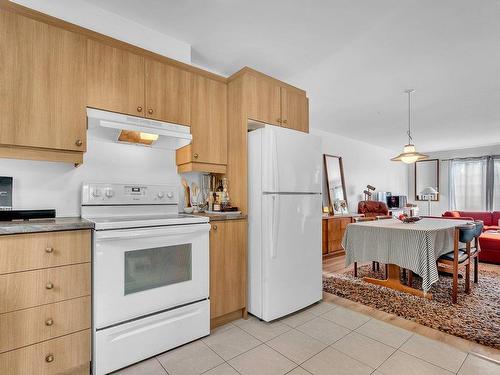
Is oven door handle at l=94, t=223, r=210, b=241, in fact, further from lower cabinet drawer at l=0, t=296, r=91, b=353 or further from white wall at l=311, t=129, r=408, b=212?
white wall at l=311, t=129, r=408, b=212

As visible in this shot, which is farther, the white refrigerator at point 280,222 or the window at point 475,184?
the window at point 475,184

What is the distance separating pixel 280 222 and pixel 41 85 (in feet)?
6.47

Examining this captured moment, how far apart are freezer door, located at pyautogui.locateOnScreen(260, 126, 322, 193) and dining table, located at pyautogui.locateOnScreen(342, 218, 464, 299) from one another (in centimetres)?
108

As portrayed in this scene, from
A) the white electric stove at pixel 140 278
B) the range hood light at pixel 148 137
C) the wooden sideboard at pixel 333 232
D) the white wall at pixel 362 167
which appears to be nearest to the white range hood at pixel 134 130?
the range hood light at pixel 148 137

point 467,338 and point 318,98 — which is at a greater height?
point 318,98

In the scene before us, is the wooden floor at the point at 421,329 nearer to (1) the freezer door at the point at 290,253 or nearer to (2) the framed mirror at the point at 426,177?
(1) the freezer door at the point at 290,253

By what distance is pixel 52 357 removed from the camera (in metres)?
1.48

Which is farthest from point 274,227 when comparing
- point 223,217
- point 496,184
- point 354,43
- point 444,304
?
point 496,184

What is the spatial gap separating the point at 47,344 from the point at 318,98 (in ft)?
12.9

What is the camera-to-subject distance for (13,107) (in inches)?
62.1

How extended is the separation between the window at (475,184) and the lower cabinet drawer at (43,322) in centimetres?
866

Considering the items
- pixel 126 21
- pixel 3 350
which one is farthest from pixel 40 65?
pixel 3 350

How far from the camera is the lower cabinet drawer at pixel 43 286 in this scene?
1.36 m

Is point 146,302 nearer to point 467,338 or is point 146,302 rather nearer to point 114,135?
point 114,135
